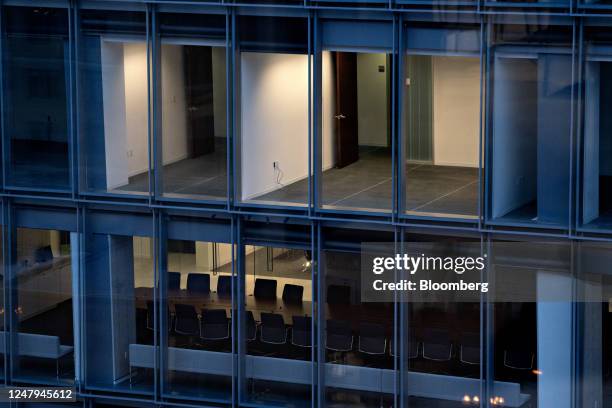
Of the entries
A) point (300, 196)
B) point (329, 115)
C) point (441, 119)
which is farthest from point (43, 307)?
point (441, 119)

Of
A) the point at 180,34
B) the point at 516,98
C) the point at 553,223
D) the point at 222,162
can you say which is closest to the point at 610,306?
the point at 553,223

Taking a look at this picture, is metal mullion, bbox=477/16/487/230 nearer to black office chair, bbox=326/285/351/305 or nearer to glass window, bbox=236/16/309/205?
black office chair, bbox=326/285/351/305

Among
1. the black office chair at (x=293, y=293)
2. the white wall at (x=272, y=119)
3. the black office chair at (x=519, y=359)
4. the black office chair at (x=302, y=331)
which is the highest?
the white wall at (x=272, y=119)

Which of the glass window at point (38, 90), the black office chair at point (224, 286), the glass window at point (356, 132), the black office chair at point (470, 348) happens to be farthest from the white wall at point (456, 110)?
the glass window at point (38, 90)

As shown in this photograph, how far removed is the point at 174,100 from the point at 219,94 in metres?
0.72

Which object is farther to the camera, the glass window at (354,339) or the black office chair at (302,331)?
the black office chair at (302,331)

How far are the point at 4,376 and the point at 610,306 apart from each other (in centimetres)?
955

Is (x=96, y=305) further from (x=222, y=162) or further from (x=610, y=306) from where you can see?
(x=610, y=306)

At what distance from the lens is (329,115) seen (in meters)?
20.2

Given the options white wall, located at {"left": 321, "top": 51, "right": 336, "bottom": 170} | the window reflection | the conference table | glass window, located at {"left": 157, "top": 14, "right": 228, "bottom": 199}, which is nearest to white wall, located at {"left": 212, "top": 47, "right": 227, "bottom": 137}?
glass window, located at {"left": 157, "top": 14, "right": 228, "bottom": 199}

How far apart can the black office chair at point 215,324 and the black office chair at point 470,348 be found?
3.61m

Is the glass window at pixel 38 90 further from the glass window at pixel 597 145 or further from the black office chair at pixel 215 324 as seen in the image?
the glass window at pixel 597 145

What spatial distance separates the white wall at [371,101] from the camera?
776 inches

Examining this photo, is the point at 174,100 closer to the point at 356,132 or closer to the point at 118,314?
the point at 356,132
